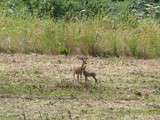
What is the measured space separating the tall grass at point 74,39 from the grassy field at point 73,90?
0.40m

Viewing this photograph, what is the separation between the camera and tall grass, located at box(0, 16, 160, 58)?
12812 millimetres

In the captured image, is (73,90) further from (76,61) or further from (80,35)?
(80,35)

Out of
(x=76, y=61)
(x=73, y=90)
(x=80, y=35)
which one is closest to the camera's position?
(x=73, y=90)

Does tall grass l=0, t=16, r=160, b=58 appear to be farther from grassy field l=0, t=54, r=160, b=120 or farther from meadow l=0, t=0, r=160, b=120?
grassy field l=0, t=54, r=160, b=120

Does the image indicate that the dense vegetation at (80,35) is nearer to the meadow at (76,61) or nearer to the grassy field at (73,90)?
the meadow at (76,61)

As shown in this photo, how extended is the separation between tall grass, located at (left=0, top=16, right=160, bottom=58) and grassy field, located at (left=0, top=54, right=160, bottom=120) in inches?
15.9

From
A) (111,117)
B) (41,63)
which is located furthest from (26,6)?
(111,117)

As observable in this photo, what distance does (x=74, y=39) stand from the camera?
12953 mm

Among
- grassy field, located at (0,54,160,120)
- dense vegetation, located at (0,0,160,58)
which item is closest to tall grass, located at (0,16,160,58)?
dense vegetation, located at (0,0,160,58)

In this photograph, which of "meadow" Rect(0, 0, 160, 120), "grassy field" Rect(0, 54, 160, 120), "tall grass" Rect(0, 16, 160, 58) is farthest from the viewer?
"tall grass" Rect(0, 16, 160, 58)

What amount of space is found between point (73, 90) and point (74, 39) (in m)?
3.67

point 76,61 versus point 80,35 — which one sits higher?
point 80,35

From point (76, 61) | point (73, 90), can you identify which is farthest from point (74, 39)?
point (73, 90)

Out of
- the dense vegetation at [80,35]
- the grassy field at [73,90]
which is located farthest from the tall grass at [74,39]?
the grassy field at [73,90]
